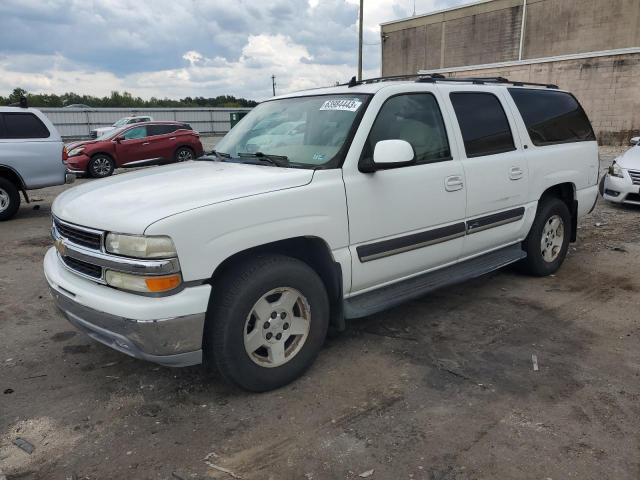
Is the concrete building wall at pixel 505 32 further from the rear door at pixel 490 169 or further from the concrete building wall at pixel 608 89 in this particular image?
the rear door at pixel 490 169

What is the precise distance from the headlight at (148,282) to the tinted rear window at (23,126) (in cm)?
749

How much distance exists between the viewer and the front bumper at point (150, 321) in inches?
104

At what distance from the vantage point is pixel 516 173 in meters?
4.61

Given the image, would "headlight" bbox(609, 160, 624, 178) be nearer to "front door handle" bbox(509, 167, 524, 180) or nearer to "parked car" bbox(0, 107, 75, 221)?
→ "front door handle" bbox(509, 167, 524, 180)

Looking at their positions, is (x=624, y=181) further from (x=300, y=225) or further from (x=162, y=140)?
(x=162, y=140)

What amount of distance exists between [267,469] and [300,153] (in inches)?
80.5

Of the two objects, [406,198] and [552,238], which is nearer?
[406,198]

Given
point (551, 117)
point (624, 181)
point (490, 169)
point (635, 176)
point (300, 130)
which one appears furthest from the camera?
point (624, 181)

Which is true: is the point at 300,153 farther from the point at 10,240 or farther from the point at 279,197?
the point at 10,240

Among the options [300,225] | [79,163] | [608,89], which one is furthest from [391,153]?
[608,89]

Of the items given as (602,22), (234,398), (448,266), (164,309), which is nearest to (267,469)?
(234,398)

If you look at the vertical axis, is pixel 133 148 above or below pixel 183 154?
above

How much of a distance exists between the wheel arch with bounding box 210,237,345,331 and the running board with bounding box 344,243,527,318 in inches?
3.7

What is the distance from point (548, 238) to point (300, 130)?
120 inches
